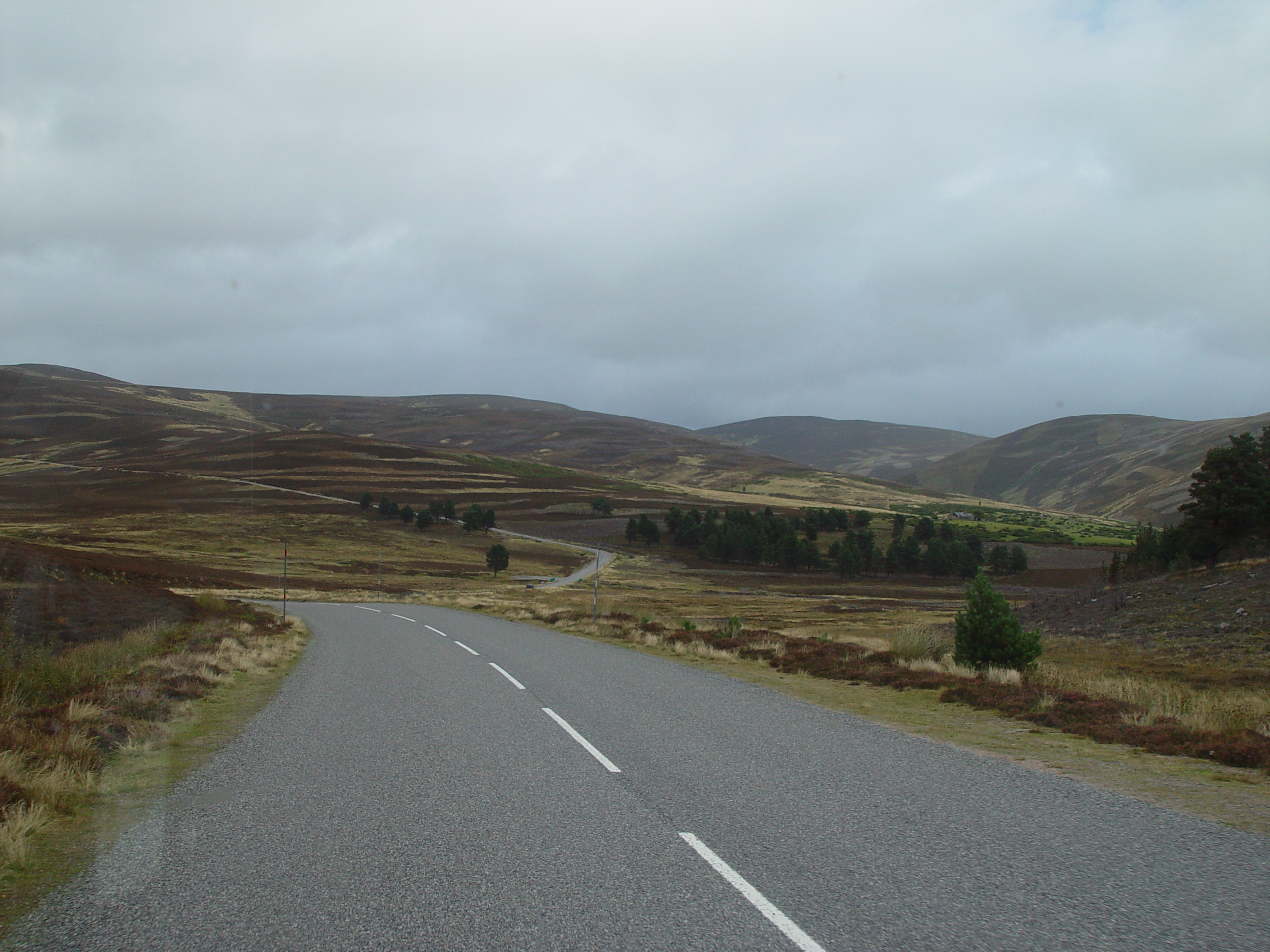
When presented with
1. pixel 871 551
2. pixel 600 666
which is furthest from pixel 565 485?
pixel 600 666

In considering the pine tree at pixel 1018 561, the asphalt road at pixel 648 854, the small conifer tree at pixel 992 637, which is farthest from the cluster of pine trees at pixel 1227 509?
the pine tree at pixel 1018 561

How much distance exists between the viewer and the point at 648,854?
5.61 meters

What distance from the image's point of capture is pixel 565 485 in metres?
195

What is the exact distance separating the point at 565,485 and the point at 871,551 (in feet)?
310

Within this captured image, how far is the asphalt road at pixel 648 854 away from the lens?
448 cm

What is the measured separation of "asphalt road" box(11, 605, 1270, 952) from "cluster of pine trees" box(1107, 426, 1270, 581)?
1696 inches

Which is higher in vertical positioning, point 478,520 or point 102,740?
point 102,740

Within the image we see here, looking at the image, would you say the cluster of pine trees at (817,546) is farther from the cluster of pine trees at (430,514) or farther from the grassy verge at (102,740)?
the grassy verge at (102,740)

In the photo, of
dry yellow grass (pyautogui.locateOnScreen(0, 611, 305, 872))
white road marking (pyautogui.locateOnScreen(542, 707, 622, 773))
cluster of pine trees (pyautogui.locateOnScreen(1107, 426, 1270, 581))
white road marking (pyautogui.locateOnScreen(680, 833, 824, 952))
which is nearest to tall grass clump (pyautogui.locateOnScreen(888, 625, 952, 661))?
white road marking (pyautogui.locateOnScreen(542, 707, 622, 773))

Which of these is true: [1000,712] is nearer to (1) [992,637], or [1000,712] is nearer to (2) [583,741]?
(1) [992,637]

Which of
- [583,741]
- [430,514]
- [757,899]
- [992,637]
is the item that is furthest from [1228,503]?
[430,514]

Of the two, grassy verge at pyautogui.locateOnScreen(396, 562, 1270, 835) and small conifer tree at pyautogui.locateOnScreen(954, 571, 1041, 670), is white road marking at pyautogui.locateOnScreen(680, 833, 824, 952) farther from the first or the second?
small conifer tree at pyautogui.locateOnScreen(954, 571, 1041, 670)

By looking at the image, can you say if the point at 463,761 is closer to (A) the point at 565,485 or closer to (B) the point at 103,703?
(B) the point at 103,703

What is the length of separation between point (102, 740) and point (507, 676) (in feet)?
24.7
